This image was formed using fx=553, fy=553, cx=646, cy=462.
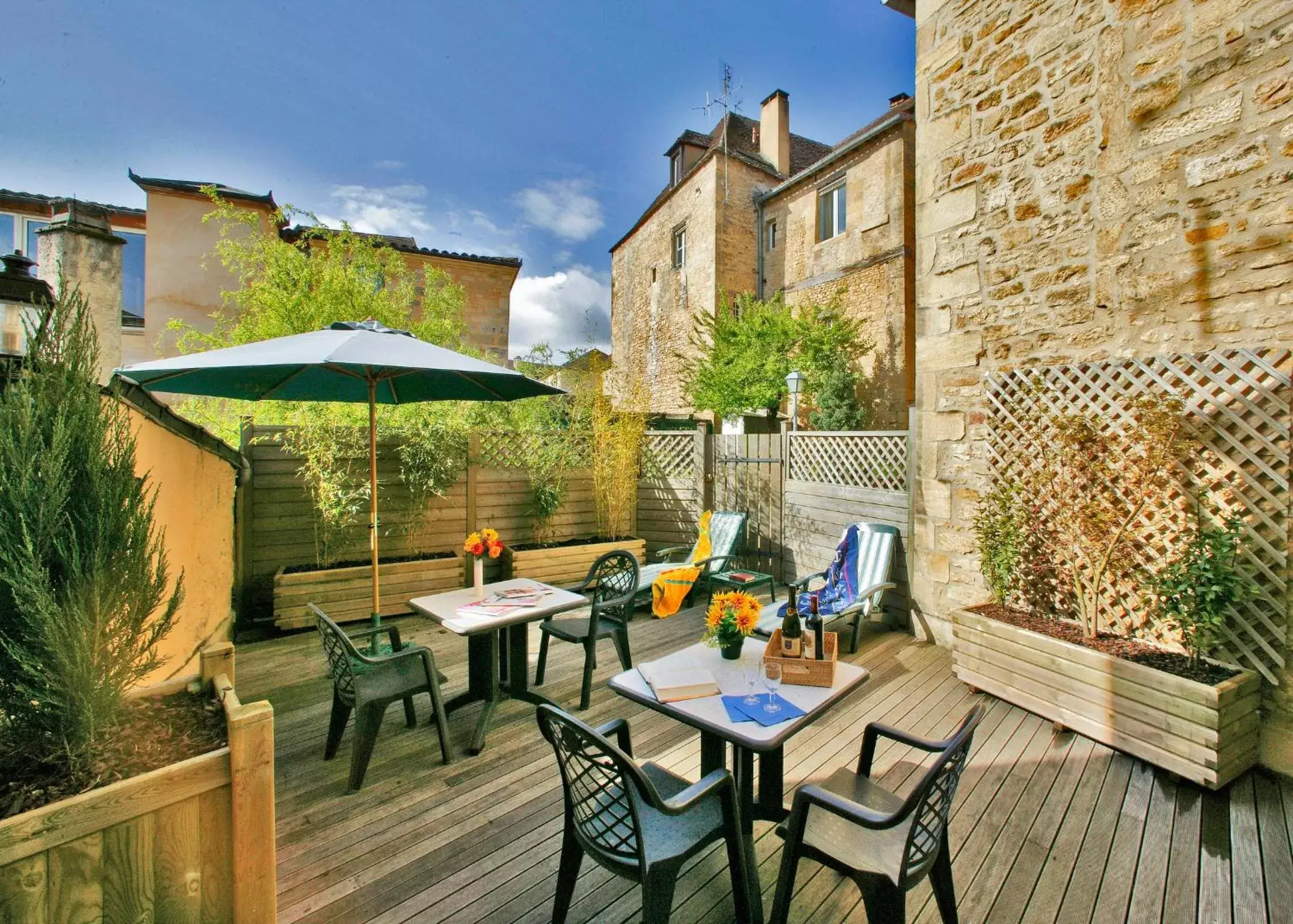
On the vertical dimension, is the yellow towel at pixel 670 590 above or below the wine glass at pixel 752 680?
below

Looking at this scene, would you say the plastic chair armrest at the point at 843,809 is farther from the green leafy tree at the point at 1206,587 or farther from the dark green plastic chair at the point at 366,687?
the green leafy tree at the point at 1206,587

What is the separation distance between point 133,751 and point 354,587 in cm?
358

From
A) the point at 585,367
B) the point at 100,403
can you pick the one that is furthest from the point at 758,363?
the point at 100,403

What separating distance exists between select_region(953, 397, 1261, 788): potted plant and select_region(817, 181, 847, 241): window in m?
10.1

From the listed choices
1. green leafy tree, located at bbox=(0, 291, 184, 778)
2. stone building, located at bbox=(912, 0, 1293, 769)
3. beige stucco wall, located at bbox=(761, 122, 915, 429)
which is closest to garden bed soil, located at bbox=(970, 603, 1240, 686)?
stone building, located at bbox=(912, 0, 1293, 769)

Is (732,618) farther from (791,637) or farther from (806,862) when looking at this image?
(806,862)

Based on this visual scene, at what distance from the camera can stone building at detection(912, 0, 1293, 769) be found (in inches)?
107

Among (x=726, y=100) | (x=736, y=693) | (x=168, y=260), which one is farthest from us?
(x=726, y=100)

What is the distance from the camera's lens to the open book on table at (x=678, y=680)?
6.17ft

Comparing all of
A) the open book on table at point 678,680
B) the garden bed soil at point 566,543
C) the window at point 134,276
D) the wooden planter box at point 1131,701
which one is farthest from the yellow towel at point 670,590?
the window at point 134,276

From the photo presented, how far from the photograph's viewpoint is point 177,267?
870 centimetres

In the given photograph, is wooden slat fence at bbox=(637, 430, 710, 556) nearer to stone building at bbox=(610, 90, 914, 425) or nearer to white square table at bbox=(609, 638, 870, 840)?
stone building at bbox=(610, 90, 914, 425)

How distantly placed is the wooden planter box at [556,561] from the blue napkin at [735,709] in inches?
137

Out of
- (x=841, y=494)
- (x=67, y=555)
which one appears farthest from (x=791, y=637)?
(x=841, y=494)
